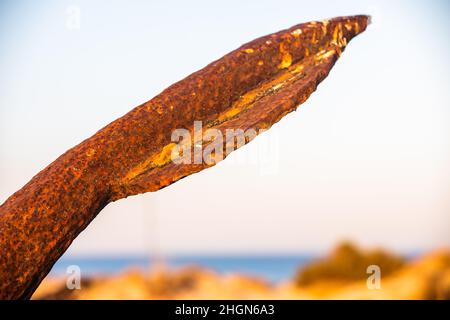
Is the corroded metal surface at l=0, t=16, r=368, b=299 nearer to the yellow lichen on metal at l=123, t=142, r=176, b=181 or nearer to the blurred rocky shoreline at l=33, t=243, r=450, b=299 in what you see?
Answer: the yellow lichen on metal at l=123, t=142, r=176, b=181

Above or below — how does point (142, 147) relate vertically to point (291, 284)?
below

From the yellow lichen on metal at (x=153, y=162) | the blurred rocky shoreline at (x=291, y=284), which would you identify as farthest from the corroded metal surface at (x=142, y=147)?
the blurred rocky shoreline at (x=291, y=284)

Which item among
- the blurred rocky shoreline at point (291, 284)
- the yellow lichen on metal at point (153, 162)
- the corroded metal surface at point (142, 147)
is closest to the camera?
the corroded metal surface at point (142, 147)

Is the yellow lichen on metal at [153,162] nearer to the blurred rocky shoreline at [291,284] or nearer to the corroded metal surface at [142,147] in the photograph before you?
the corroded metal surface at [142,147]

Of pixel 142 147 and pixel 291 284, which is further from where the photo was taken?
pixel 291 284

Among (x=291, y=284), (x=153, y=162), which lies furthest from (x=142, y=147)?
(x=291, y=284)

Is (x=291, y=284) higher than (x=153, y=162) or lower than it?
higher

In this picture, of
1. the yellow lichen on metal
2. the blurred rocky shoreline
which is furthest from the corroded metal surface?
the blurred rocky shoreline

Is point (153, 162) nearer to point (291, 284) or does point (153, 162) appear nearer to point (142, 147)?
point (142, 147)
